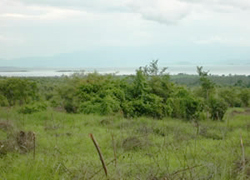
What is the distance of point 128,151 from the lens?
786 cm

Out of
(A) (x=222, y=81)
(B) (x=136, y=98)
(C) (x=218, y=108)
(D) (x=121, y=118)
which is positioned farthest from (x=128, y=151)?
(A) (x=222, y=81)

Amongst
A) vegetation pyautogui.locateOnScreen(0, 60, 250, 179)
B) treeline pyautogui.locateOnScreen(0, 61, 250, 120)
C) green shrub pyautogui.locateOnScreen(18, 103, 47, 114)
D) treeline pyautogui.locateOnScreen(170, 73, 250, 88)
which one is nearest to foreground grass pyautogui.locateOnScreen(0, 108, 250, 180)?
vegetation pyautogui.locateOnScreen(0, 60, 250, 179)

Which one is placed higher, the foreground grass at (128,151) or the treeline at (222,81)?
the treeline at (222,81)

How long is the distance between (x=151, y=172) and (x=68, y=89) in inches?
518

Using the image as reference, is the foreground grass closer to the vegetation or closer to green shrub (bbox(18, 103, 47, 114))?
the vegetation

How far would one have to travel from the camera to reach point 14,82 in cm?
2011

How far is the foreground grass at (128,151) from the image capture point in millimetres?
3791

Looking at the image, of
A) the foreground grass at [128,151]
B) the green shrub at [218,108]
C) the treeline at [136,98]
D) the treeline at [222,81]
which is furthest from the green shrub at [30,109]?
the treeline at [222,81]

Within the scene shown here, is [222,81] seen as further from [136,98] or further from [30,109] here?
[30,109]

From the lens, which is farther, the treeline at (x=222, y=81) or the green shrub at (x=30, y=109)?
the treeline at (x=222, y=81)

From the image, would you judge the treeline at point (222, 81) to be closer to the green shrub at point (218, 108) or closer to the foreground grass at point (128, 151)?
the green shrub at point (218, 108)

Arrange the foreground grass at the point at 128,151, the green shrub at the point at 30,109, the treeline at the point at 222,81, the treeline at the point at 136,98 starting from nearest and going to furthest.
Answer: the foreground grass at the point at 128,151, the green shrub at the point at 30,109, the treeline at the point at 136,98, the treeline at the point at 222,81

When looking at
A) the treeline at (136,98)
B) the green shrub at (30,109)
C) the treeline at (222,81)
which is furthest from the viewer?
the treeline at (222,81)

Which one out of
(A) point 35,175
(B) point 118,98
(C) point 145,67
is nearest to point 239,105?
(C) point 145,67
